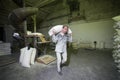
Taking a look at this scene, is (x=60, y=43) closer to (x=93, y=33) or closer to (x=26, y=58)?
(x=26, y=58)

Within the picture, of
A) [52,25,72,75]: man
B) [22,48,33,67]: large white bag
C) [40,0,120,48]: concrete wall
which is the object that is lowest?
[22,48,33,67]: large white bag

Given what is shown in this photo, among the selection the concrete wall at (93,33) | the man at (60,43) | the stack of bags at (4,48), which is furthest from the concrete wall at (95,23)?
the stack of bags at (4,48)

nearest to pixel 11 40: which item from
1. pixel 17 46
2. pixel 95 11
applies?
pixel 17 46

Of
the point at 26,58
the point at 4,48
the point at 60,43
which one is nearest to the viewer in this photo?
the point at 60,43

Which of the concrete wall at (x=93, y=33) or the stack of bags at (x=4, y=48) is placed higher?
the concrete wall at (x=93, y=33)

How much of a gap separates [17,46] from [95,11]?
619 cm

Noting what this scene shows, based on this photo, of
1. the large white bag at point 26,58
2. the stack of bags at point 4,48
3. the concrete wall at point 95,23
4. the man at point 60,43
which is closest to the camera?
the man at point 60,43

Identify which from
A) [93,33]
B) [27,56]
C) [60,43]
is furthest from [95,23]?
[27,56]

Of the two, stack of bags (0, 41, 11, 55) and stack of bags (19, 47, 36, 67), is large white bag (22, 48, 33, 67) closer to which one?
stack of bags (19, 47, 36, 67)

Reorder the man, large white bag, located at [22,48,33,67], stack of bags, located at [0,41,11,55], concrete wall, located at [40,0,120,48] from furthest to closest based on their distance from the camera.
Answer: concrete wall, located at [40,0,120,48]
stack of bags, located at [0,41,11,55]
large white bag, located at [22,48,33,67]
the man

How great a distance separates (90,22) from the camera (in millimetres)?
6898

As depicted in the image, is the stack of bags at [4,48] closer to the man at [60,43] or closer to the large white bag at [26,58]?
the large white bag at [26,58]

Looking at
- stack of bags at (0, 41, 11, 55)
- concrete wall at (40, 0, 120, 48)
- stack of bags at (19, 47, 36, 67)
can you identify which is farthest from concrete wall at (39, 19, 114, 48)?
stack of bags at (0, 41, 11, 55)

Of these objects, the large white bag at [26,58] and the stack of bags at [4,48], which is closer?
the large white bag at [26,58]
